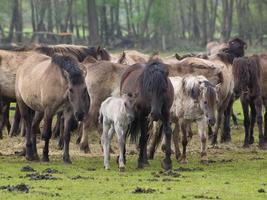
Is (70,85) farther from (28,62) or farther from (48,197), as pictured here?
(48,197)

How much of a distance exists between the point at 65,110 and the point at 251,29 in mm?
51301

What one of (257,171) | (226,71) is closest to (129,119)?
(257,171)

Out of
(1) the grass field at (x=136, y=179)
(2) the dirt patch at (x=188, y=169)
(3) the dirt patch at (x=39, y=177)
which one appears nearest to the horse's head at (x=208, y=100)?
(1) the grass field at (x=136, y=179)

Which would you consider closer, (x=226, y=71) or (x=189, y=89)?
(x=189, y=89)

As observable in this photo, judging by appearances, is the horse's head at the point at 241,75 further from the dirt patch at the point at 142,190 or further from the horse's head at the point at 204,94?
the dirt patch at the point at 142,190

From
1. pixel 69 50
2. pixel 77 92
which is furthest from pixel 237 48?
pixel 77 92

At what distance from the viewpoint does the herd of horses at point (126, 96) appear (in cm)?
1464

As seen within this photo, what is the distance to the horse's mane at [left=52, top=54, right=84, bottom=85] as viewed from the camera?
15.2 meters

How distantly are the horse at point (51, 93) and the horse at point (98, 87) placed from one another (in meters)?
1.14

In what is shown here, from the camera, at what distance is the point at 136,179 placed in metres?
13.4

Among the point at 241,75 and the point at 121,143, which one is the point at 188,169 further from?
the point at 241,75

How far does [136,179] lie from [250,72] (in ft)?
20.3

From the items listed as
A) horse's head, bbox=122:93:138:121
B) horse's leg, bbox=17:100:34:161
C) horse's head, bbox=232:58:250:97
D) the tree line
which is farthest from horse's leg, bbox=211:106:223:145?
the tree line

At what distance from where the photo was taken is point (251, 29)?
6550 centimetres
